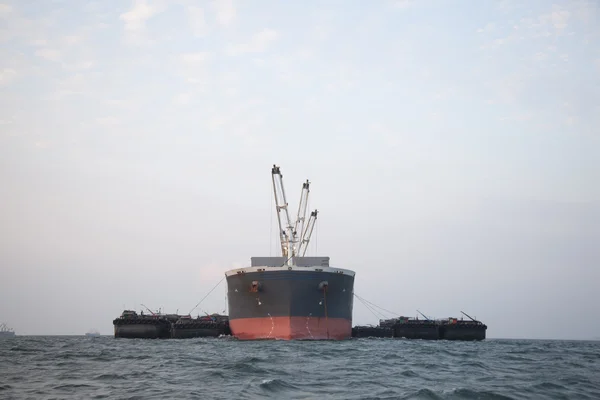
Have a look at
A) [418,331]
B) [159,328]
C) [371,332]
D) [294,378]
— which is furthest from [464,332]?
[294,378]

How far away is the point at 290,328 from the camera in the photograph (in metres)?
52.5

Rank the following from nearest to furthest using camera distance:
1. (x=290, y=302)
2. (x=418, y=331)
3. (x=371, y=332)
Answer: (x=290, y=302), (x=418, y=331), (x=371, y=332)

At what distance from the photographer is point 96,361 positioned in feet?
114

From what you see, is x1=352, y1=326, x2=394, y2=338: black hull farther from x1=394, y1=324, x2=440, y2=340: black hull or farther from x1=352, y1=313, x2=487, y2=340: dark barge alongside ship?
x1=394, y1=324, x2=440, y2=340: black hull

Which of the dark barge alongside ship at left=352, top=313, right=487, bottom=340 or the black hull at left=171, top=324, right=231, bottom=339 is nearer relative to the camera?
the black hull at left=171, top=324, right=231, bottom=339

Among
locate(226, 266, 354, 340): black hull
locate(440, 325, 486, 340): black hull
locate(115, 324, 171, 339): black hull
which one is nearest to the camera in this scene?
locate(226, 266, 354, 340): black hull

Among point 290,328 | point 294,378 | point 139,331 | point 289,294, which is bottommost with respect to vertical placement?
point 139,331

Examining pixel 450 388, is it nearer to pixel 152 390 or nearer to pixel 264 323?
pixel 152 390

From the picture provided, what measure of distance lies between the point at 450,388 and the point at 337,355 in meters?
15.1

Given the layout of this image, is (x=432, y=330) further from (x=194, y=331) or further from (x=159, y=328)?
(x=159, y=328)

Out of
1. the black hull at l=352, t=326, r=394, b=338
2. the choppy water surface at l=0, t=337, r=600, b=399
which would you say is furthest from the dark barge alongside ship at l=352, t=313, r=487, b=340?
the choppy water surface at l=0, t=337, r=600, b=399

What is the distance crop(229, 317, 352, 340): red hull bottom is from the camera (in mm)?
52656

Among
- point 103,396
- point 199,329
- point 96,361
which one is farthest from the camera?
point 199,329

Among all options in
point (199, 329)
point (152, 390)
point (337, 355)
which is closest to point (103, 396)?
point (152, 390)
